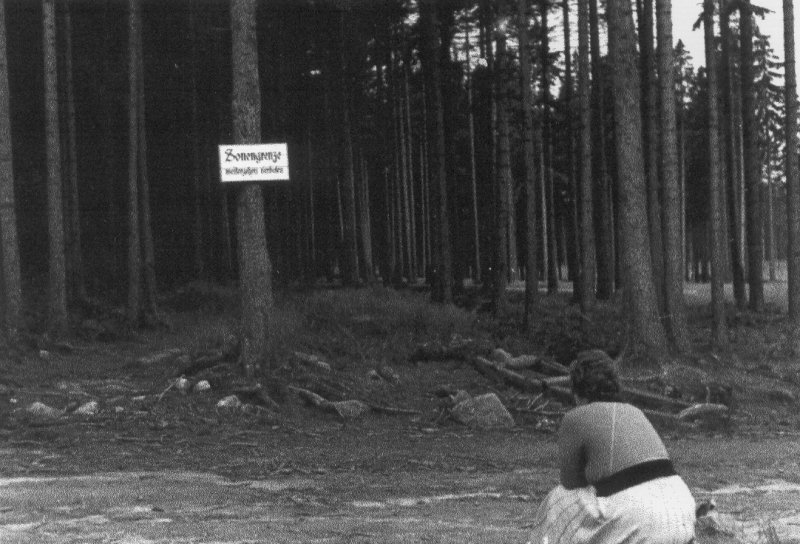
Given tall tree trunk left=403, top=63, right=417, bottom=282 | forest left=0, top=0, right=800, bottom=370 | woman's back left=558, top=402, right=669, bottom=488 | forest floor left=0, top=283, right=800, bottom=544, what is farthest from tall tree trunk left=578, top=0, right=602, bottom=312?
woman's back left=558, top=402, right=669, bottom=488

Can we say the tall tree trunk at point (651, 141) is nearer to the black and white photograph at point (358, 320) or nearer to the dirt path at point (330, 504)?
the black and white photograph at point (358, 320)

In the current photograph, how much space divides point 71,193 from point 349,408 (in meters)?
18.2

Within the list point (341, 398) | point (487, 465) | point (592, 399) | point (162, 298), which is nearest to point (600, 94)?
point (162, 298)

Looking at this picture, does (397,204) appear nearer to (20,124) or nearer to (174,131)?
(174,131)

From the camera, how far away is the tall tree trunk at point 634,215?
18469 mm

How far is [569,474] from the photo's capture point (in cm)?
472

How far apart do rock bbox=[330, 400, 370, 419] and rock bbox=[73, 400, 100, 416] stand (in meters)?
3.04

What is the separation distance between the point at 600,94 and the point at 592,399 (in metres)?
28.9

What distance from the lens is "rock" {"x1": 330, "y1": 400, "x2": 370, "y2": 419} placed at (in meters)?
14.7

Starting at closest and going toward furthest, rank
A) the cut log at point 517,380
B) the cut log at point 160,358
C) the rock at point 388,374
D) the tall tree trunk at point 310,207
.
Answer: the cut log at point 517,380 → the rock at point 388,374 → the cut log at point 160,358 → the tall tree trunk at point 310,207

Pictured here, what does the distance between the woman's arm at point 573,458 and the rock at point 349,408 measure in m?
10.1

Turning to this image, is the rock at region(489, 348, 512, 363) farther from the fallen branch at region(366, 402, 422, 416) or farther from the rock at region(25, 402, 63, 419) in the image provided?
the rock at region(25, 402, 63, 419)

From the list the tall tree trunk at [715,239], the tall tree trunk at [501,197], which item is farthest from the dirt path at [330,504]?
the tall tree trunk at [501,197]

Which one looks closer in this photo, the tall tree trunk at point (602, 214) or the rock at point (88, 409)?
the rock at point (88, 409)
